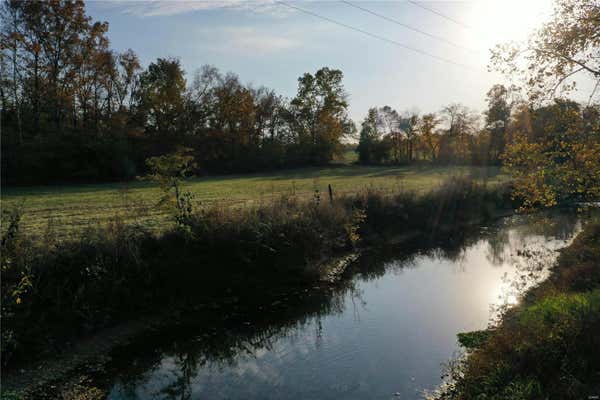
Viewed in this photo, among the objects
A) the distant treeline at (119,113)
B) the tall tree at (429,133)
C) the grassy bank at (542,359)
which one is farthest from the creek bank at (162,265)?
the tall tree at (429,133)

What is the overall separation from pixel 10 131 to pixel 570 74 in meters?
42.6

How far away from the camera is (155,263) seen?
1306 centimetres

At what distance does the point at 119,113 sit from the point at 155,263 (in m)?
39.4

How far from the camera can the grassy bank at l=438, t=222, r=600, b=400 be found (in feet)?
21.8

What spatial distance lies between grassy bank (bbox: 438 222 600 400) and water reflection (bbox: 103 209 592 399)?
1204 millimetres

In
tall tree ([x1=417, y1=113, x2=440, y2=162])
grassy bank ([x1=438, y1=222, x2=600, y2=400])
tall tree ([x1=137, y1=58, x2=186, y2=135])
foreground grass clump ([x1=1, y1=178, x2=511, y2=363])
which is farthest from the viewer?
tall tree ([x1=417, y1=113, x2=440, y2=162])

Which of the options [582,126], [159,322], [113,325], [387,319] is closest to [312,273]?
[387,319]

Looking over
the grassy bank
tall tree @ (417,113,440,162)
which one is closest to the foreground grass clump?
the grassy bank

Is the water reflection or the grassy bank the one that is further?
the water reflection

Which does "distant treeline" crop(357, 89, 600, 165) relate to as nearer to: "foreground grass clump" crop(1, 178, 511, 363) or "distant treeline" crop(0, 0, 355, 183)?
"distant treeline" crop(0, 0, 355, 183)

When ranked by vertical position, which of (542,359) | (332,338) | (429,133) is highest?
(429,133)

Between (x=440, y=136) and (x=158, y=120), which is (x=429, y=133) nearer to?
(x=440, y=136)

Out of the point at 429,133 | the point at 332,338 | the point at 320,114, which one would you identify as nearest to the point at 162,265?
the point at 332,338

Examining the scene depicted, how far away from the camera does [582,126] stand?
11.5 meters
